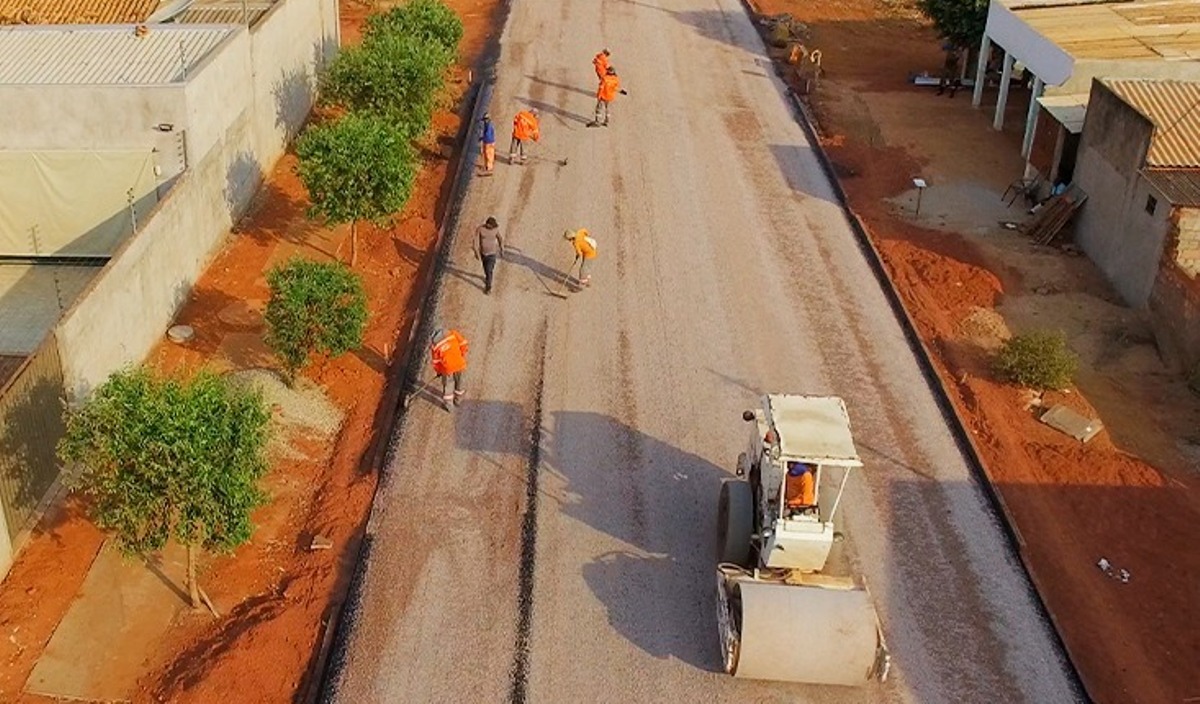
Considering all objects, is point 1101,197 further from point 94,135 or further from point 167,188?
point 94,135

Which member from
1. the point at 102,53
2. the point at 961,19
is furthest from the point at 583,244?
the point at 961,19

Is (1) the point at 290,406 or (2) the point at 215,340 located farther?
(2) the point at 215,340

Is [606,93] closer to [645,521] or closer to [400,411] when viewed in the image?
[400,411]

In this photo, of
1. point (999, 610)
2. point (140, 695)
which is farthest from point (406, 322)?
point (999, 610)

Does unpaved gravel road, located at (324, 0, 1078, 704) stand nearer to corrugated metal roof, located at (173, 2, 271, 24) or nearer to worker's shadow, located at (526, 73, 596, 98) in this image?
worker's shadow, located at (526, 73, 596, 98)

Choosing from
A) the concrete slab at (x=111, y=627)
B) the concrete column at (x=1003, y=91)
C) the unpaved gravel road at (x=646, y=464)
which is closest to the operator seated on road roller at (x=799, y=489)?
the unpaved gravel road at (x=646, y=464)

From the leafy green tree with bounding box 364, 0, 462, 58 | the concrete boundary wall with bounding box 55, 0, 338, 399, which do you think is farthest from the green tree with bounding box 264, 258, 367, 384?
the leafy green tree with bounding box 364, 0, 462, 58
